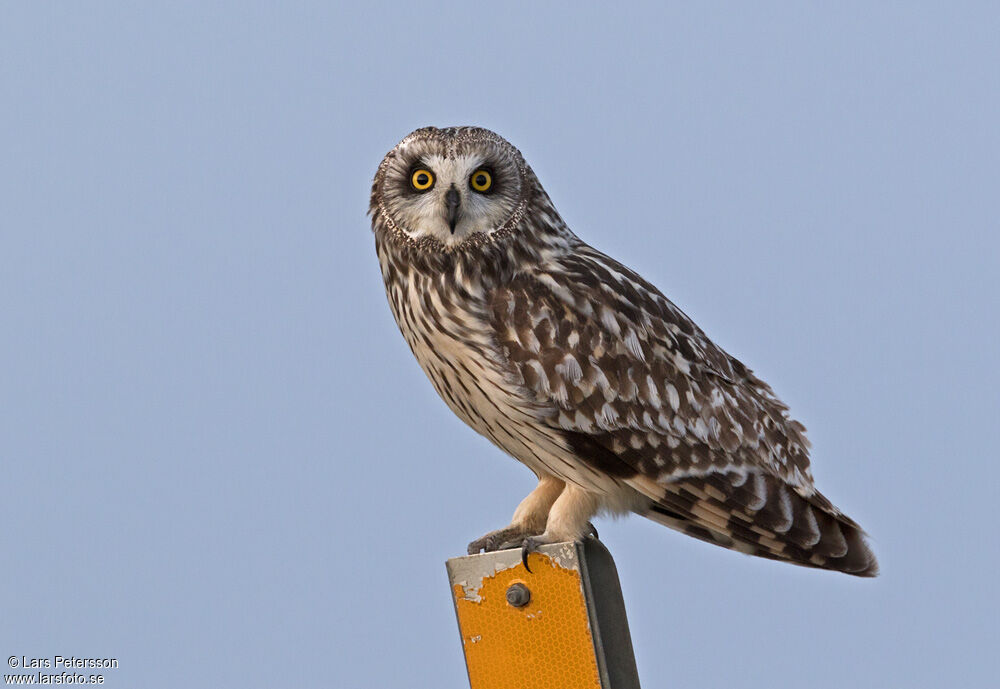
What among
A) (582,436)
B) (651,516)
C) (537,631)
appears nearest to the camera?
(537,631)

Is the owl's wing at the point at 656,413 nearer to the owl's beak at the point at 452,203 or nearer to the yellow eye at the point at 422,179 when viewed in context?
the owl's beak at the point at 452,203

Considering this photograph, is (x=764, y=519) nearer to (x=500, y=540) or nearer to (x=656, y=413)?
(x=656, y=413)

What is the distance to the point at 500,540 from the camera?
11.6 feet

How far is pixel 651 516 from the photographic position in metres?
3.64

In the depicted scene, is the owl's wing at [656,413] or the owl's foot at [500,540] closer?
the owl's wing at [656,413]

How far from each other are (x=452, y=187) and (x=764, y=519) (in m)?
1.31

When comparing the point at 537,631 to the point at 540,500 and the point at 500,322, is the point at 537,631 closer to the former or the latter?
the point at 540,500

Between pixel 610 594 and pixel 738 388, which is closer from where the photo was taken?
pixel 610 594

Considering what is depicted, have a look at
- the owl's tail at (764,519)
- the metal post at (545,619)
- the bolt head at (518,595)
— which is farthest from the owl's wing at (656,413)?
the bolt head at (518,595)

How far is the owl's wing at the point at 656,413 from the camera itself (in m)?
3.34

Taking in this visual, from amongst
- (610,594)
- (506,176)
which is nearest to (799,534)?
(610,594)

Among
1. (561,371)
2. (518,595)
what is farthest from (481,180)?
(518,595)

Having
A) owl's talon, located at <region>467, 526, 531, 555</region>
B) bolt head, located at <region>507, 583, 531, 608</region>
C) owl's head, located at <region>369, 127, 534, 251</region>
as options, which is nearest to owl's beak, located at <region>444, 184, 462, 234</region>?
owl's head, located at <region>369, 127, 534, 251</region>

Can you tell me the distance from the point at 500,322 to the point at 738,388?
0.86 m
